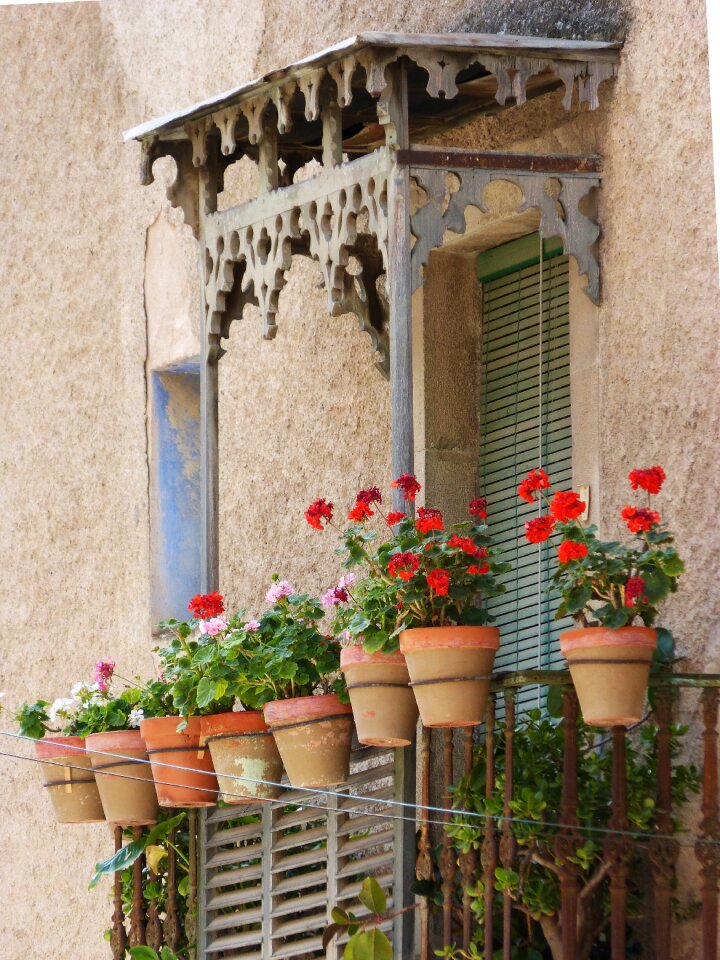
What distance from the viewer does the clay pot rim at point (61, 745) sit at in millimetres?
7590

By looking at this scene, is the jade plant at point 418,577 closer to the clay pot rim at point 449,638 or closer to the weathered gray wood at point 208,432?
the clay pot rim at point 449,638

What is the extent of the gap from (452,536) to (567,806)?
2.81ft

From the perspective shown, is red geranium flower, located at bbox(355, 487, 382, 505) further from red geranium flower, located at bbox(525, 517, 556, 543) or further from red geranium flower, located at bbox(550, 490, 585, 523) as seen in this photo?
red geranium flower, located at bbox(550, 490, 585, 523)

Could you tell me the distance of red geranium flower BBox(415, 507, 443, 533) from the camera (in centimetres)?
617

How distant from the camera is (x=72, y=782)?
25.2ft

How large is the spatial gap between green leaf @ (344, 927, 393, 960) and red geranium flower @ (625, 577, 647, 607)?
146cm

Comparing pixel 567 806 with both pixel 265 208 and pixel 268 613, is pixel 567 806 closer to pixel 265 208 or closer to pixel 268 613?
pixel 268 613

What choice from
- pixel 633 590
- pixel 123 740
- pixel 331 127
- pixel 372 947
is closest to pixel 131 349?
pixel 123 740

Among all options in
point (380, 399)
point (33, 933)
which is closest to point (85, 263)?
point (380, 399)

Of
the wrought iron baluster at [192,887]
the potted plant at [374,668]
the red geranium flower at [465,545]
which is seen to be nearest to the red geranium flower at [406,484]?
the potted plant at [374,668]

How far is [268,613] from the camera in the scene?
274 inches

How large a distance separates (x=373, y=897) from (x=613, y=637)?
1.38 metres

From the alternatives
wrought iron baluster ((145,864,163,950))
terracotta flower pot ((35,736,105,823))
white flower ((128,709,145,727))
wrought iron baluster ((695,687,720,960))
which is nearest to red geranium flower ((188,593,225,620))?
white flower ((128,709,145,727))

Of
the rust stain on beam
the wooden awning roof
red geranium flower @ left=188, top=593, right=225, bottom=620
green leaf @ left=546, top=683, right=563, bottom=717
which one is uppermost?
the wooden awning roof
